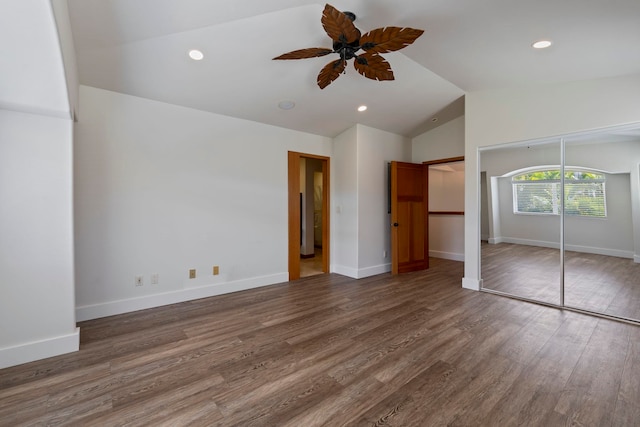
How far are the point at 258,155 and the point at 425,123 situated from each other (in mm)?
3060

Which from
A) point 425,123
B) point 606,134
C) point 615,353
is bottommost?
point 615,353

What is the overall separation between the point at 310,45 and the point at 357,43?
85 centimetres

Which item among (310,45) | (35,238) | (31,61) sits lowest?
(35,238)

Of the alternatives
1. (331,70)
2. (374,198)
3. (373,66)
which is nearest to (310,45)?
(331,70)

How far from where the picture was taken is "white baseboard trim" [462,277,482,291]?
4.02m

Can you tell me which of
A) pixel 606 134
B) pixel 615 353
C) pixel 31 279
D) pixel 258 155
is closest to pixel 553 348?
pixel 615 353

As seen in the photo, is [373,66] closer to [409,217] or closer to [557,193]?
[557,193]

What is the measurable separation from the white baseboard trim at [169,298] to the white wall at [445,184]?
3663 millimetres

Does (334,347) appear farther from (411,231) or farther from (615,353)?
(411,231)

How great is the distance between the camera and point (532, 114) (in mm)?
3516

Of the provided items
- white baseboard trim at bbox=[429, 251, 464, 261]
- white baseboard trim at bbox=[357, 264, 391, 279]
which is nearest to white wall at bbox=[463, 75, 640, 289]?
white baseboard trim at bbox=[357, 264, 391, 279]

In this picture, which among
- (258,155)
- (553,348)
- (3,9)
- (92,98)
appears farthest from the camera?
(258,155)

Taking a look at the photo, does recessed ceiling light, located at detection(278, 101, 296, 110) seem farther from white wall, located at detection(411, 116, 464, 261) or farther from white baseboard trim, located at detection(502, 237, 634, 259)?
white baseboard trim, located at detection(502, 237, 634, 259)

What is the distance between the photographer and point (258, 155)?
416cm
